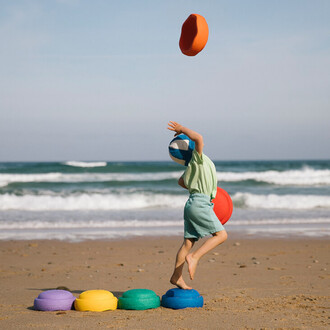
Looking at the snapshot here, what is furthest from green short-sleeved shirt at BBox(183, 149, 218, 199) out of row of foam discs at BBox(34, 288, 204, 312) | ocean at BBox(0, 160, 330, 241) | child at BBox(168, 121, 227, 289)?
ocean at BBox(0, 160, 330, 241)

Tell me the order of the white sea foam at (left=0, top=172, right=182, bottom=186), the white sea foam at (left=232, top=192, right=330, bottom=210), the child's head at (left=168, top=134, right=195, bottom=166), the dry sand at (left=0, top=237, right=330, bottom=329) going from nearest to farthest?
the dry sand at (left=0, top=237, right=330, bottom=329) < the child's head at (left=168, top=134, right=195, bottom=166) < the white sea foam at (left=232, top=192, right=330, bottom=210) < the white sea foam at (left=0, top=172, right=182, bottom=186)

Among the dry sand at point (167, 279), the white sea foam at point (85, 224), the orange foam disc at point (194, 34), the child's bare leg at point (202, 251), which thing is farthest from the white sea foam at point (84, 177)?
the child's bare leg at point (202, 251)

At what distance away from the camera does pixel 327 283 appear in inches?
235

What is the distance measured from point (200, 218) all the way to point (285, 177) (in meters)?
30.0

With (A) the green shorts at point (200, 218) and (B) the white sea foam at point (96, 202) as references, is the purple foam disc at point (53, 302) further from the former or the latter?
(B) the white sea foam at point (96, 202)

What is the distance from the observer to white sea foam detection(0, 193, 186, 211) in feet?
56.6

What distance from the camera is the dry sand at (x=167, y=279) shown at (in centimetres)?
429

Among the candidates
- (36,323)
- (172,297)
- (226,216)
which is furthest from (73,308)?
(226,216)

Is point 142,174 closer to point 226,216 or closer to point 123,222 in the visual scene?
point 123,222

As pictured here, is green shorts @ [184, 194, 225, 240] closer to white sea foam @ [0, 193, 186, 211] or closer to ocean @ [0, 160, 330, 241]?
ocean @ [0, 160, 330, 241]

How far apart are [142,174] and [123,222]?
20.5 m

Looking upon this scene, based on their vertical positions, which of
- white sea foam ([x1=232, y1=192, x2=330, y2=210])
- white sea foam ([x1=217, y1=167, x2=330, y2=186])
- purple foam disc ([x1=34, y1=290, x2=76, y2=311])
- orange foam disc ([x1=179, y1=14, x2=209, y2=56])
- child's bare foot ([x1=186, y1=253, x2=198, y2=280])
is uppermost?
orange foam disc ([x1=179, y1=14, x2=209, y2=56])

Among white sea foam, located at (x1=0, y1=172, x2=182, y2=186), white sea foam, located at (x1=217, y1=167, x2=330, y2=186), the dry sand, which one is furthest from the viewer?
white sea foam, located at (x1=217, y1=167, x2=330, y2=186)

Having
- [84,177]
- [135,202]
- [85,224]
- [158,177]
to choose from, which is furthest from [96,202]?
[158,177]
